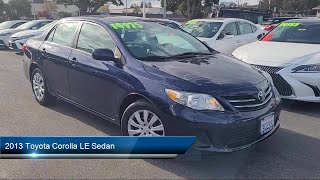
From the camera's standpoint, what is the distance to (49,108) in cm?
584

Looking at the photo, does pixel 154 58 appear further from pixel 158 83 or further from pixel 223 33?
pixel 223 33

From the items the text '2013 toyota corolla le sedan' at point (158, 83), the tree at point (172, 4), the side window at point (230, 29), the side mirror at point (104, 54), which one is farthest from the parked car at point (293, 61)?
the tree at point (172, 4)

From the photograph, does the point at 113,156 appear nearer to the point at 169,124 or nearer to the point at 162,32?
the point at 169,124

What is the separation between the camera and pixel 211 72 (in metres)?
3.91

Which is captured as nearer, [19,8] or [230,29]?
[230,29]

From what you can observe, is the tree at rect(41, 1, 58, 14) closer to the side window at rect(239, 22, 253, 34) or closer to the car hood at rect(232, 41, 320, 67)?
the side window at rect(239, 22, 253, 34)

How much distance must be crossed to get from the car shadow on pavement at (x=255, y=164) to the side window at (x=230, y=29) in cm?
618

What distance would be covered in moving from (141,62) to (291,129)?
2432mm

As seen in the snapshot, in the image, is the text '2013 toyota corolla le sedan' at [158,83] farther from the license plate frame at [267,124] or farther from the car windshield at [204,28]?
the car windshield at [204,28]

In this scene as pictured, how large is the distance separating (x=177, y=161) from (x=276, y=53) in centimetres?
332

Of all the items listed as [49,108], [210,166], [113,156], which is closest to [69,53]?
[49,108]

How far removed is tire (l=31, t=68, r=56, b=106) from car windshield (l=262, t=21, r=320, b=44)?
4667mm

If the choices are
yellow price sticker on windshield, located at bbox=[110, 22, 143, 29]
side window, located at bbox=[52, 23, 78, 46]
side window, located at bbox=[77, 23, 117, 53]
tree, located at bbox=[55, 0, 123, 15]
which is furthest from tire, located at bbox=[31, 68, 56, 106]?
tree, located at bbox=[55, 0, 123, 15]

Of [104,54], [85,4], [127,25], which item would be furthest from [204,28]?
[85,4]
